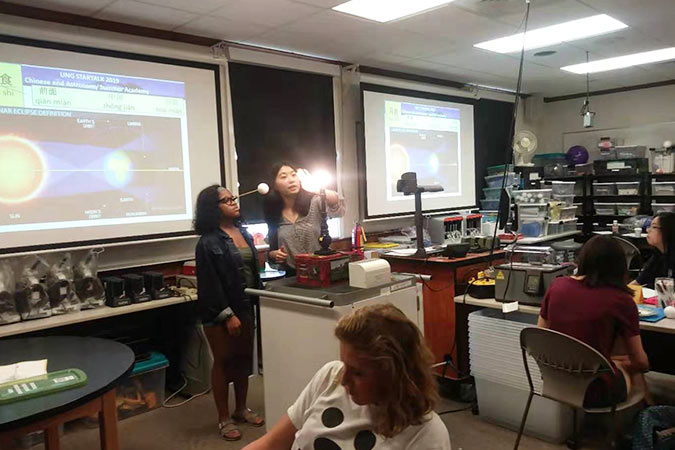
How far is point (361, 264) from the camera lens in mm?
2332

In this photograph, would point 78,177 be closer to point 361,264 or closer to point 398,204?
point 361,264

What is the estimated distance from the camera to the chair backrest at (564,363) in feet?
7.22

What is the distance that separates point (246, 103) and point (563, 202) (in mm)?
3930

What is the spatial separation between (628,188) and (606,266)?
4.71m

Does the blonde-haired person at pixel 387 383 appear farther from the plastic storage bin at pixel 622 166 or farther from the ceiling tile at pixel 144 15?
the plastic storage bin at pixel 622 166

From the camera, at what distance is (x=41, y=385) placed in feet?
5.66

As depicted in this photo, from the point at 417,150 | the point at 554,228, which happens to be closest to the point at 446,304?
the point at 417,150

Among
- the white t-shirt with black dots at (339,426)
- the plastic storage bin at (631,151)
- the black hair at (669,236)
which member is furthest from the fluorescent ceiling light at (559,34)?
the white t-shirt with black dots at (339,426)

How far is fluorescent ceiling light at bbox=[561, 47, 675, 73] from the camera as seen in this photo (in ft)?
17.0

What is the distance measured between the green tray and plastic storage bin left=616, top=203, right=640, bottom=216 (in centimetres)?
637

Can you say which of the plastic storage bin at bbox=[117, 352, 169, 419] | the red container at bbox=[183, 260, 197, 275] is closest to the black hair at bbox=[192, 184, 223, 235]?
the red container at bbox=[183, 260, 197, 275]

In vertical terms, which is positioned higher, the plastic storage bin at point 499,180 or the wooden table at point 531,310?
the plastic storage bin at point 499,180

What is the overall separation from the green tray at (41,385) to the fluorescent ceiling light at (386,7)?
271 cm

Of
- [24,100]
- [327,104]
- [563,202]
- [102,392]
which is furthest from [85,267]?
[563,202]
